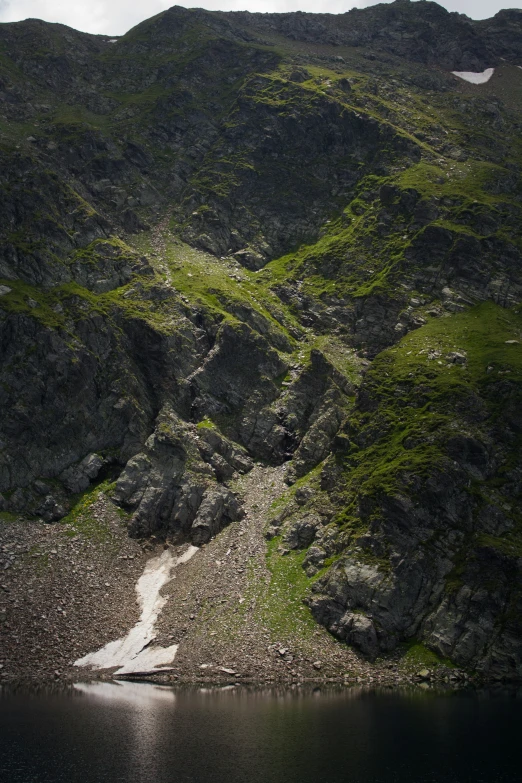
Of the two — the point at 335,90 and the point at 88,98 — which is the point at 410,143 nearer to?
the point at 335,90

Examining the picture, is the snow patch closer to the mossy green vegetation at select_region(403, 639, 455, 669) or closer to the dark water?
the dark water

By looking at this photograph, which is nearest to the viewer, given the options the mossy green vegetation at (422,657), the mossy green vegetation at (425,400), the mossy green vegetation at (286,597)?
the mossy green vegetation at (422,657)

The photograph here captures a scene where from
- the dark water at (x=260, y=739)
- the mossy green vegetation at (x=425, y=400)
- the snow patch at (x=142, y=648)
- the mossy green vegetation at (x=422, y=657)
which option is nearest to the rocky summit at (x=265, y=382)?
the mossy green vegetation at (x=422, y=657)

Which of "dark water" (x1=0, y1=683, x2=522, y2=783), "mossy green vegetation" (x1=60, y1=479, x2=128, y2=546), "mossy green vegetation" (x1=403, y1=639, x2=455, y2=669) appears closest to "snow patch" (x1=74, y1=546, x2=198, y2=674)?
"mossy green vegetation" (x1=60, y1=479, x2=128, y2=546)

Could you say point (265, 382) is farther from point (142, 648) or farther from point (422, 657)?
point (422, 657)

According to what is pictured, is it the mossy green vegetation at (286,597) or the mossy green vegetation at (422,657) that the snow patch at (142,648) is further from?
the mossy green vegetation at (422,657)

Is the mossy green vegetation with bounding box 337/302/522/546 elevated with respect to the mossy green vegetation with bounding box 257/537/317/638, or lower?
elevated

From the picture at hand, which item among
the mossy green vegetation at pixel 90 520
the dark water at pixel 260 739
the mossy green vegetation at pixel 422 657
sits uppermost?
the mossy green vegetation at pixel 90 520
